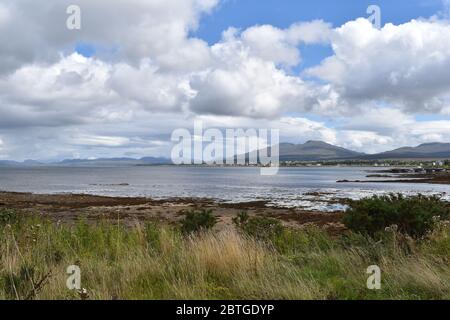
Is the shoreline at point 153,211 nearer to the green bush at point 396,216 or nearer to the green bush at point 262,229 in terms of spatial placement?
the green bush at point 262,229

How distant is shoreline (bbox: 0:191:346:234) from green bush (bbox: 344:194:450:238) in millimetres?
16186

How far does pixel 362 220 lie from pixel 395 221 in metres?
0.75

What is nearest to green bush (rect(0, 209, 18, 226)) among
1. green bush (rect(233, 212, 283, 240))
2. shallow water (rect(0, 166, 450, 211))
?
green bush (rect(233, 212, 283, 240))

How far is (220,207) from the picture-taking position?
134ft

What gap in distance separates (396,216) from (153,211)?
30.7m

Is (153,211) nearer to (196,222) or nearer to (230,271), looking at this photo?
(196,222)

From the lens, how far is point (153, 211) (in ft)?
126

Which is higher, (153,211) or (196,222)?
(196,222)

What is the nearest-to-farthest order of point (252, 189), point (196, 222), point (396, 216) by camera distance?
point (396, 216), point (196, 222), point (252, 189)

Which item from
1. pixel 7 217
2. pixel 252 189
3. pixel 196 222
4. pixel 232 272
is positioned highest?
pixel 7 217

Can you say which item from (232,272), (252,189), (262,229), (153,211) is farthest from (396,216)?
(252,189)

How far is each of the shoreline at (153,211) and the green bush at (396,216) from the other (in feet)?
53.1
